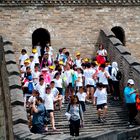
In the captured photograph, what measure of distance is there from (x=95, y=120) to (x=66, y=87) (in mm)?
2130

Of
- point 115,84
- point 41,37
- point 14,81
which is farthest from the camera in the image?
point 41,37

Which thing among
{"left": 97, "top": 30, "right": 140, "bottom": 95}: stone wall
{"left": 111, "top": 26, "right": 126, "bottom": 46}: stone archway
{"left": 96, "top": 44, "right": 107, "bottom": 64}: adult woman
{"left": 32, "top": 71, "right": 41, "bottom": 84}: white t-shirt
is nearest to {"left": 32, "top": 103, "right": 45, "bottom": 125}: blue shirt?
{"left": 32, "top": 71, "right": 41, "bottom": 84}: white t-shirt

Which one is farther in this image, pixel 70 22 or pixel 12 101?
pixel 70 22

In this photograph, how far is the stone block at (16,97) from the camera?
1987cm

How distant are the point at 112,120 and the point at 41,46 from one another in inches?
406

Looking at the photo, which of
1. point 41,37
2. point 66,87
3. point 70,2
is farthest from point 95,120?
point 70,2

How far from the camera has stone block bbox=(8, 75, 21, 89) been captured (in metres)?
21.4

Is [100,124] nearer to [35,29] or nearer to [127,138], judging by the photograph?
[127,138]

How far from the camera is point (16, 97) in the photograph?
66.5ft

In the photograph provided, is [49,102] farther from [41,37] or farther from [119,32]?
[119,32]

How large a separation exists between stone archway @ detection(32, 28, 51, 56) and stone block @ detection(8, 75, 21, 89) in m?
8.77

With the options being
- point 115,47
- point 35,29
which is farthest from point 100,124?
point 35,29

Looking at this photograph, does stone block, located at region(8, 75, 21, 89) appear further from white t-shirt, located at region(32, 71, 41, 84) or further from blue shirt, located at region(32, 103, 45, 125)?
blue shirt, located at region(32, 103, 45, 125)

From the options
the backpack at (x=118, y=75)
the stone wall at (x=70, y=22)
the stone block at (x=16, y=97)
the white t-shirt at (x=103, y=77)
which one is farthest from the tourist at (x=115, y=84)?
the stone wall at (x=70, y=22)
